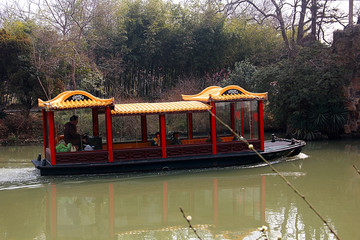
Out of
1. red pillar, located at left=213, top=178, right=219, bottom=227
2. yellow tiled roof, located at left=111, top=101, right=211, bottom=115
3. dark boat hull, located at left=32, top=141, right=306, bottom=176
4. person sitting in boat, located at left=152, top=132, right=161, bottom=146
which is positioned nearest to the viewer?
red pillar, located at left=213, top=178, right=219, bottom=227

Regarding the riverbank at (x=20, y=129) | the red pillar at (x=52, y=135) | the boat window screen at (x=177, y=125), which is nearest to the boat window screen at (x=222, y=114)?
the boat window screen at (x=177, y=125)

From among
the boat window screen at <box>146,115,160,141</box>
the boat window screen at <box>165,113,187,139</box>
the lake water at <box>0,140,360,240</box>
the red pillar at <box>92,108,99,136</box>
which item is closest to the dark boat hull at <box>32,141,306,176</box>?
the lake water at <box>0,140,360,240</box>

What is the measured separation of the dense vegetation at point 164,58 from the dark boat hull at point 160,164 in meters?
5.84

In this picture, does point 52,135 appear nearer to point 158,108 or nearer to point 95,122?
point 95,122

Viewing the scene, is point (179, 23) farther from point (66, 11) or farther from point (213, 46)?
point (66, 11)

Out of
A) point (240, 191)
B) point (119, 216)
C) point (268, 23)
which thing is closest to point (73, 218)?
point (119, 216)

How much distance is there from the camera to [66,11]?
730 inches

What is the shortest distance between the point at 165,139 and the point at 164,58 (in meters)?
12.8

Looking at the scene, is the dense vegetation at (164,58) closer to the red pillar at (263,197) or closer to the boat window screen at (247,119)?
the boat window screen at (247,119)

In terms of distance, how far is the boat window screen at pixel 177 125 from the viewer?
37.4ft

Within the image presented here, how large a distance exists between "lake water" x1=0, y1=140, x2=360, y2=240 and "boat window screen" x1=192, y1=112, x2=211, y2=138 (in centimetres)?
124

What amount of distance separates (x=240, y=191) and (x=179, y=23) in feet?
51.6

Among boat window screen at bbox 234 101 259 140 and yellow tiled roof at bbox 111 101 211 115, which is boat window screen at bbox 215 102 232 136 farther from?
yellow tiled roof at bbox 111 101 211 115

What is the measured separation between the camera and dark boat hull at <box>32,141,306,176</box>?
987cm
